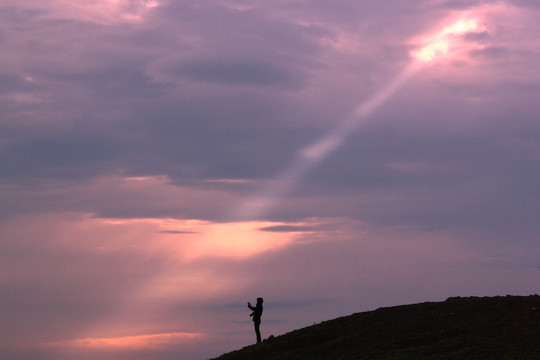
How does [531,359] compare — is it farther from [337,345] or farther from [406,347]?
[337,345]

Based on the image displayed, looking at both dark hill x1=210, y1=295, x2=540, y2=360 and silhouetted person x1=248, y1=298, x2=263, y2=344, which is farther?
silhouetted person x1=248, y1=298, x2=263, y2=344

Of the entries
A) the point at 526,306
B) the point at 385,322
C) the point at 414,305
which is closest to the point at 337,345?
the point at 385,322

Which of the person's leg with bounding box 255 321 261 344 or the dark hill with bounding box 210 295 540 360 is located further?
the person's leg with bounding box 255 321 261 344

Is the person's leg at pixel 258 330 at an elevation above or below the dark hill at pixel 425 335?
above

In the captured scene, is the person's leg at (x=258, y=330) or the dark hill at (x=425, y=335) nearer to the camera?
the dark hill at (x=425, y=335)

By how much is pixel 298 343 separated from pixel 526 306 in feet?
38.0

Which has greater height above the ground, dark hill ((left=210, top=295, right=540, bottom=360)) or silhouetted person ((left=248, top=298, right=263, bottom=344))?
silhouetted person ((left=248, top=298, right=263, bottom=344))

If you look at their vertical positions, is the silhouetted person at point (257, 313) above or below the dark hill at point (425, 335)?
above

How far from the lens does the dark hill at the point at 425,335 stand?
31078 mm

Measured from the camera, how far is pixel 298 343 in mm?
40031

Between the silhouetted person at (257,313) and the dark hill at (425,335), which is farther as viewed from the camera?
the silhouetted person at (257,313)

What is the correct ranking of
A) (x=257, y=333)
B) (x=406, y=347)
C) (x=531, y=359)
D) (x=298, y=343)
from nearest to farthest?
(x=531, y=359)
(x=406, y=347)
(x=298, y=343)
(x=257, y=333)

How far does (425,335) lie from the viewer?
34.6 meters

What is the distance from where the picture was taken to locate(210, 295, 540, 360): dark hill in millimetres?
31078
